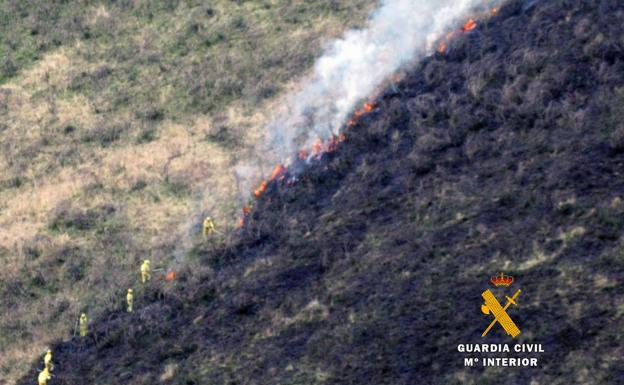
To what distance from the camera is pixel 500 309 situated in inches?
715

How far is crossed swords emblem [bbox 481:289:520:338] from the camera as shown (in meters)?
17.6

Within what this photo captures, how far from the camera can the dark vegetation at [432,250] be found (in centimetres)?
1789

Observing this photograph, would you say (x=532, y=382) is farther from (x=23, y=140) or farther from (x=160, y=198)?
(x=23, y=140)

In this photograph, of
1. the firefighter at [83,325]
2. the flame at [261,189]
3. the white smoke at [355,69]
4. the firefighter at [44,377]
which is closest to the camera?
the firefighter at [44,377]

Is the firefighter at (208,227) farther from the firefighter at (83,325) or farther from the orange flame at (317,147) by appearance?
the firefighter at (83,325)

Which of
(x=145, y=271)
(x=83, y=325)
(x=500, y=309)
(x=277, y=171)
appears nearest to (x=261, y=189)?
(x=277, y=171)

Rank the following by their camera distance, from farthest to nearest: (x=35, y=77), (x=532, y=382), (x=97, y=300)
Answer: (x=35, y=77) < (x=97, y=300) < (x=532, y=382)

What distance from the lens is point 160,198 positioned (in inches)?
1141

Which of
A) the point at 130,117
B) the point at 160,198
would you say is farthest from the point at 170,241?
the point at 130,117

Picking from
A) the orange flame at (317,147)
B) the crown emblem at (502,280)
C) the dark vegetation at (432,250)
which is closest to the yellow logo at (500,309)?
the crown emblem at (502,280)

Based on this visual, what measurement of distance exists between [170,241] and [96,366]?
6.09 m

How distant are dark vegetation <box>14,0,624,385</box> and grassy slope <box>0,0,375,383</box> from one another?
273cm

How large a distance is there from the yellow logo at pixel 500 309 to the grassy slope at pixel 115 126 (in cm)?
989

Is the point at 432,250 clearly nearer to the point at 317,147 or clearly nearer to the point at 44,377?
the point at 317,147
